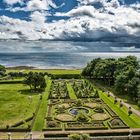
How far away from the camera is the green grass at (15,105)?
42875 mm

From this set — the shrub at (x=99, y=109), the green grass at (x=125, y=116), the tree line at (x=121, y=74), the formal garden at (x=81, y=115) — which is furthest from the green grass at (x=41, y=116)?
the tree line at (x=121, y=74)

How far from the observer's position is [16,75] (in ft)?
314

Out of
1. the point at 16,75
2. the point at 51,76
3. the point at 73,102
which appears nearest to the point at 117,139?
the point at 73,102

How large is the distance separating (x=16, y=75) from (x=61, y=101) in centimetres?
4440

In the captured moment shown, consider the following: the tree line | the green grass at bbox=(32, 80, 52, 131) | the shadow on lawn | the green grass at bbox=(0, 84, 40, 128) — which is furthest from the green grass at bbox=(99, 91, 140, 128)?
the shadow on lawn

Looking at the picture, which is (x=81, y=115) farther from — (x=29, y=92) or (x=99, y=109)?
(x=29, y=92)

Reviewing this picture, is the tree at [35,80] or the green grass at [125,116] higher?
the tree at [35,80]

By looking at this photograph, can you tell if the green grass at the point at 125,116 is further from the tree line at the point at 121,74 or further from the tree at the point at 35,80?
the tree at the point at 35,80

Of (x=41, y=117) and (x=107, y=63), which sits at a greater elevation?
(x=107, y=63)

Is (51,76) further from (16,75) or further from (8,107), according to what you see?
(8,107)

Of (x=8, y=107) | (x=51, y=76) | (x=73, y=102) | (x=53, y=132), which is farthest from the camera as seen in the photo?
(x=51, y=76)

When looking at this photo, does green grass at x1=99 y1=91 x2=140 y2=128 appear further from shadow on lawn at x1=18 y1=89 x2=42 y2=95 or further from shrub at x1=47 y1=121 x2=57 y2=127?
shadow on lawn at x1=18 y1=89 x2=42 y2=95

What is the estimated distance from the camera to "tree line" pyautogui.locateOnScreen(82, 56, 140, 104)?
2174 inches

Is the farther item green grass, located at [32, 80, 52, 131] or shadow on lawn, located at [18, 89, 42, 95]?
shadow on lawn, located at [18, 89, 42, 95]
